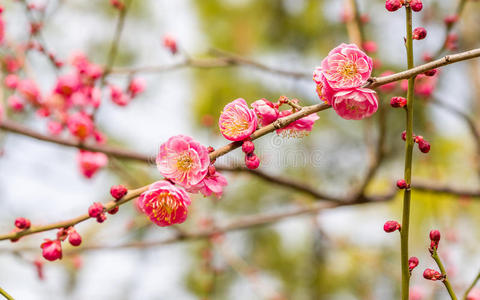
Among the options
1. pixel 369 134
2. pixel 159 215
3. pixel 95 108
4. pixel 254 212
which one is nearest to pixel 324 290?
pixel 254 212

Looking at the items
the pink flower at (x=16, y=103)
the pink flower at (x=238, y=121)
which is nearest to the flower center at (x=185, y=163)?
the pink flower at (x=238, y=121)

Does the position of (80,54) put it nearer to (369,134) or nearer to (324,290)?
(369,134)

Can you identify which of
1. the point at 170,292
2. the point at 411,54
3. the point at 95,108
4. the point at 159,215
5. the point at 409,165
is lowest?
the point at 170,292

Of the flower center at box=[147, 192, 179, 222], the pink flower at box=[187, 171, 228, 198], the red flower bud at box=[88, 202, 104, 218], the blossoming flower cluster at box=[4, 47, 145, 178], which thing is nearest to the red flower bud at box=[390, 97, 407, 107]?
the pink flower at box=[187, 171, 228, 198]

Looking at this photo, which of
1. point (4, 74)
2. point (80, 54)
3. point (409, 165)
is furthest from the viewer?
point (4, 74)

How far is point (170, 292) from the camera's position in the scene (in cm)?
614

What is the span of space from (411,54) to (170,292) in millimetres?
5759

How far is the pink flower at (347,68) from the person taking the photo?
3.51 feet

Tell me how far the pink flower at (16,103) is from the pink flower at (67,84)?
1.08 ft

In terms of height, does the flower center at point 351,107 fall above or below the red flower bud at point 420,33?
below

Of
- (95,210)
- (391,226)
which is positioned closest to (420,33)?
(391,226)

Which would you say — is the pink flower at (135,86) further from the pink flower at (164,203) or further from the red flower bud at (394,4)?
the red flower bud at (394,4)

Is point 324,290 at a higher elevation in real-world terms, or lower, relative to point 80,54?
lower

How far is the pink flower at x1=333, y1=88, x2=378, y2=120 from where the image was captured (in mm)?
1056
